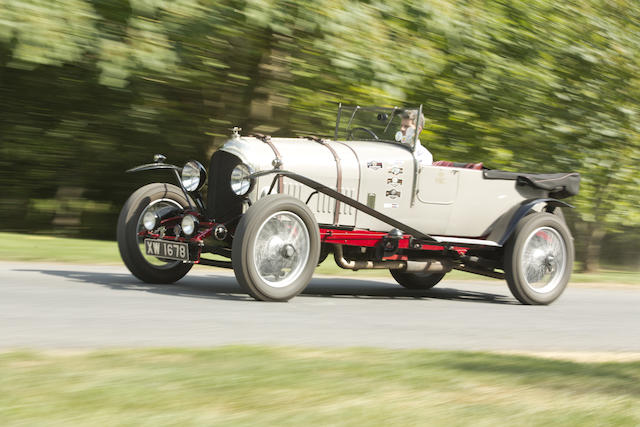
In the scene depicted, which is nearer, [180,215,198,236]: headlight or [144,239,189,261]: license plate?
[144,239,189,261]: license plate

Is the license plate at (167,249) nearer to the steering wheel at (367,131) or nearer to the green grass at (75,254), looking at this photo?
the steering wheel at (367,131)

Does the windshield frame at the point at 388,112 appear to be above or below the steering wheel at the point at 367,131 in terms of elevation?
above

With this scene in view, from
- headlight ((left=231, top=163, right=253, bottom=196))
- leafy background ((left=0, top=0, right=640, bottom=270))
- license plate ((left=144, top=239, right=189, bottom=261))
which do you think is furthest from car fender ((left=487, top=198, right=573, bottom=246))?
leafy background ((left=0, top=0, right=640, bottom=270))

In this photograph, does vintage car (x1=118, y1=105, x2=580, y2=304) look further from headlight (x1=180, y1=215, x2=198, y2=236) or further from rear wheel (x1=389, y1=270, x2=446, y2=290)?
rear wheel (x1=389, y1=270, x2=446, y2=290)

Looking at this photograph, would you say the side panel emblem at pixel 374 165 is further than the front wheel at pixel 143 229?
Yes

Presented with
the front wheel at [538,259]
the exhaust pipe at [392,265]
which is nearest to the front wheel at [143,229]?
the exhaust pipe at [392,265]

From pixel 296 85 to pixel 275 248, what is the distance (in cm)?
698

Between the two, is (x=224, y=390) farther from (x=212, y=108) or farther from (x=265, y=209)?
(x=212, y=108)

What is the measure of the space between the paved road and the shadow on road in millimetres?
13

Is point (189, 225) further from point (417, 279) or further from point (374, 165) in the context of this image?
point (417, 279)

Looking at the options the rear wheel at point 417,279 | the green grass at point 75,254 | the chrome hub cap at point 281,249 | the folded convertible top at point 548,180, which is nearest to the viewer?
the chrome hub cap at point 281,249

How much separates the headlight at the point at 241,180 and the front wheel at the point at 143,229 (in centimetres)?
100

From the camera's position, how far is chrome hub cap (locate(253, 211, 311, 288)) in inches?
295

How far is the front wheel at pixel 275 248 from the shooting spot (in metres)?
7.27
